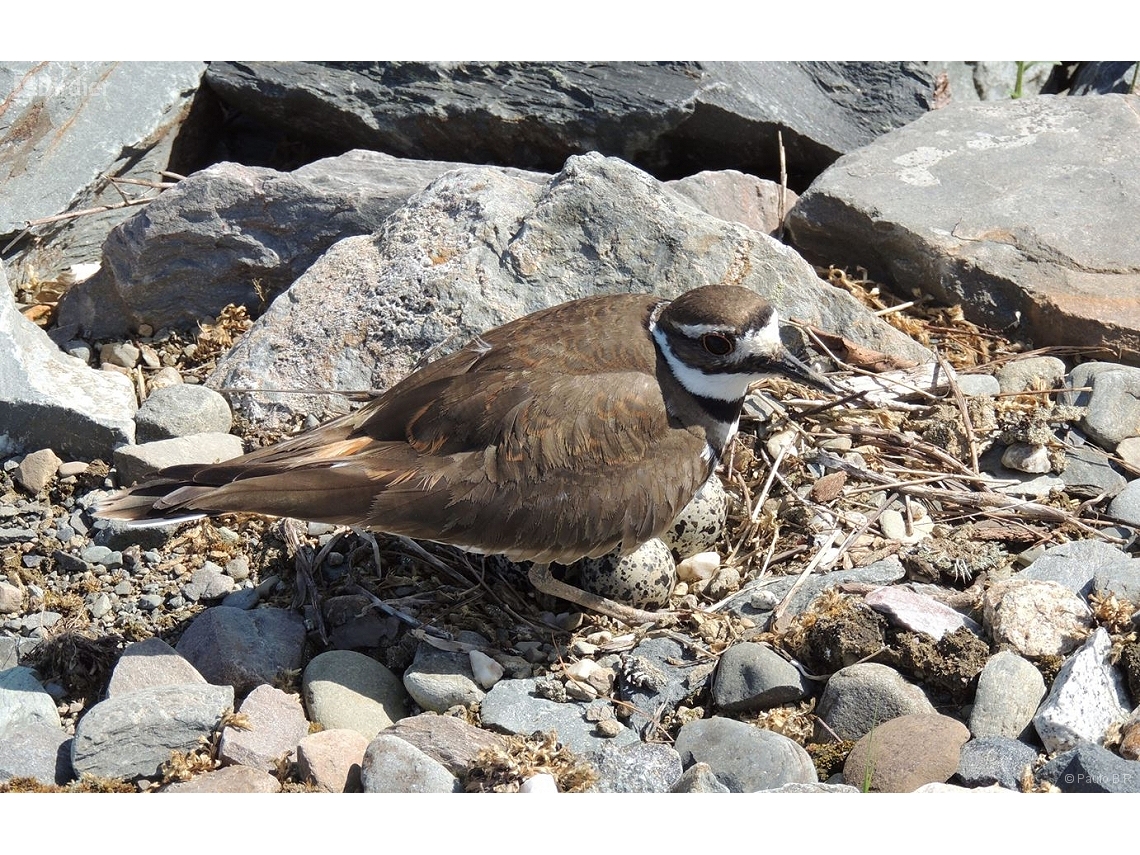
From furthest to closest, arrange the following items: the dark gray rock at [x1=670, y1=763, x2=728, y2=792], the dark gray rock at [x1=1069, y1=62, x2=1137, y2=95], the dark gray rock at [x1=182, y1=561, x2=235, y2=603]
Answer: the dark gray rock at [x1=1069, y1=62, x2=1137, y2=95] → the dark gray rock at [x1=182, y1=561, x2=235, y2=603] → the dark gray rock at [x1=670, y1=763, x2=728, y2=792]

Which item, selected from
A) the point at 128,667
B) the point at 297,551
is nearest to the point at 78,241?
the point at 297,551

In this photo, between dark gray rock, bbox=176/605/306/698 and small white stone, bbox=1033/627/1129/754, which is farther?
dark gray rock, bbox=176/605/306/698

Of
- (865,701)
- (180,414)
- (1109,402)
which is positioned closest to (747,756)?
(865,701)

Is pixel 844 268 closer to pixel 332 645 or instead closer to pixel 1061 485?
pixel 1061 485

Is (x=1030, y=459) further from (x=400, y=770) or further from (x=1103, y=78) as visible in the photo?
(x=1103, y=78)

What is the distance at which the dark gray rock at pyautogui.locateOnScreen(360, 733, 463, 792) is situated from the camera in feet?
12.9

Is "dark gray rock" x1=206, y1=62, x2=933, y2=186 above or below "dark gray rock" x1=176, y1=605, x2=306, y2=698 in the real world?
above

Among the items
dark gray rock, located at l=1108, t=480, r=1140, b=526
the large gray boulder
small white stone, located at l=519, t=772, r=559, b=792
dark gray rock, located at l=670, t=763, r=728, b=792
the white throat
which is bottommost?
small white stone, located at l=519, t=772, r=559, b=792

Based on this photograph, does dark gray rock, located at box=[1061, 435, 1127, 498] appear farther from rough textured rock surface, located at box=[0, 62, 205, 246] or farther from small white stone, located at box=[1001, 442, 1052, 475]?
rough textured rock surface, located at box=[0, 62, 205, 246]

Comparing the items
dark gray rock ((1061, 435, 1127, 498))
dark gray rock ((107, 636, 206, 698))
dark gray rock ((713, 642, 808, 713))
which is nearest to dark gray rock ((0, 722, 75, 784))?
dark gray rock ((107, 636, 206, 698))

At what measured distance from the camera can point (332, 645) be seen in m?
4.76

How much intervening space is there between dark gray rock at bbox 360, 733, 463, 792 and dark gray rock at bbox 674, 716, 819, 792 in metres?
0.90

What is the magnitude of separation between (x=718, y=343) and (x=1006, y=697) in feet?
5.63

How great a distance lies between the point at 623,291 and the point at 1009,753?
9.47 feet
